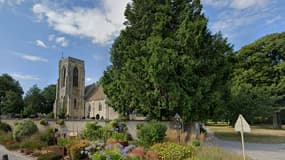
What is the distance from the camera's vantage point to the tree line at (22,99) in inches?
1619

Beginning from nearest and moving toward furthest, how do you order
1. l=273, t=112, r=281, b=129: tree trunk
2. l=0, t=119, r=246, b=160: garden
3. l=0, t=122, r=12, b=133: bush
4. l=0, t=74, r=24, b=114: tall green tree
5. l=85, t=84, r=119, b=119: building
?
l=0, t=119, r=246, b=160: garden
l=0, t=122, r=12, b=133: bush
l=273, t=112, r=281, b=129: tree trunk
l=85, t=84, r=119, b=119: building
l=0, t=74, r=24, b=114: tall green tree

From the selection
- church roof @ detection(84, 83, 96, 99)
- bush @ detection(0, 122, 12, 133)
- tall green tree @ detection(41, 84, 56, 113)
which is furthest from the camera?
tall green tree @ detection(41, 84, 56, 113)

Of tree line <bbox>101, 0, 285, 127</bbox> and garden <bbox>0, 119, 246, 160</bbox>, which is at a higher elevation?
tree line <bbox>101, 0, 285, 127</bbox>

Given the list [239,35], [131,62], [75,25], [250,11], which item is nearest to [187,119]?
[131,62]

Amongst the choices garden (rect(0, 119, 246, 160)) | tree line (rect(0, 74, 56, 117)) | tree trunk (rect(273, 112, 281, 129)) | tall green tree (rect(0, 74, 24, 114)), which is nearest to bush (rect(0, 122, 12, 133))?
garden (rect(0, 119, 246, 160))

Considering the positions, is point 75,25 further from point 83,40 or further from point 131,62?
point 131,62

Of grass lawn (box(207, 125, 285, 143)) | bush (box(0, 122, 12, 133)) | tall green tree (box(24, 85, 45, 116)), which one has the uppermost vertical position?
tall green tree (box(24, 85, 45, 116))

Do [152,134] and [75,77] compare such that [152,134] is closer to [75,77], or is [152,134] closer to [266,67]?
[266,67]

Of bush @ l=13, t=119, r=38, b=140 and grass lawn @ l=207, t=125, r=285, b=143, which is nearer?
bush @ l=13, t=119, r=38, b=140

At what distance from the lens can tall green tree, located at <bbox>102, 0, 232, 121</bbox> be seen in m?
11.3

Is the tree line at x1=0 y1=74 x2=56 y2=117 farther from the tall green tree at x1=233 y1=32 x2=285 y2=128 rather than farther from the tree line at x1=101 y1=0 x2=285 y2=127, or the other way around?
the tall green tree at x1=233 y1=32 x2=285 y2=128

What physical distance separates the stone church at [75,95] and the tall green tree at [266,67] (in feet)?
86.6

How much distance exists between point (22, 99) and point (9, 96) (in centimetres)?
461

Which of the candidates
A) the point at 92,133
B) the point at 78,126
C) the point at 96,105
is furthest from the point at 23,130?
the point at 96,105
